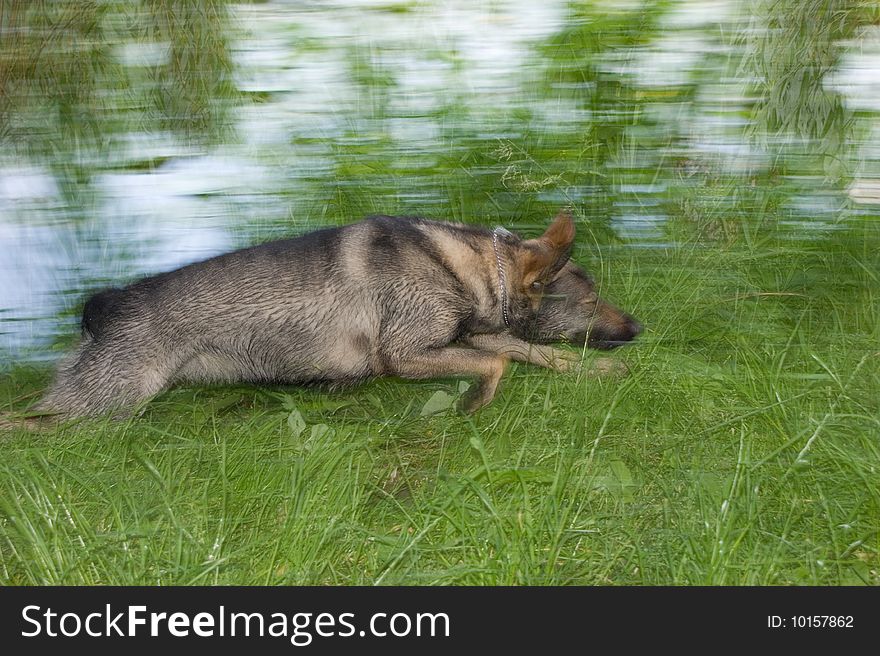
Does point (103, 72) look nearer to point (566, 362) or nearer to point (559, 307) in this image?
point (559, 307)

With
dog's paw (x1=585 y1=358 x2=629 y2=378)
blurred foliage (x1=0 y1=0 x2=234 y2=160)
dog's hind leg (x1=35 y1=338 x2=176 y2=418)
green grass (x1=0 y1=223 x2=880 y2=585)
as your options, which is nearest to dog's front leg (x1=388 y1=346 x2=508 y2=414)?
green grass (x1=0 y1=223 x2=880 y2=585)

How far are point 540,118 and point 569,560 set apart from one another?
3765 millimetres

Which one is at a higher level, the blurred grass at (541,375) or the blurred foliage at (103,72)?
the blurred foliage at (103,72)

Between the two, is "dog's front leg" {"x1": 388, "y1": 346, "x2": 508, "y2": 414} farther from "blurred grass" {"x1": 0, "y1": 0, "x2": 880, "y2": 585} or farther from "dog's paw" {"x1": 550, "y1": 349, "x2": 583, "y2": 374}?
"dog's paw" {"x1": 550, "y1": 349, "x2": 583, "y2": 374}

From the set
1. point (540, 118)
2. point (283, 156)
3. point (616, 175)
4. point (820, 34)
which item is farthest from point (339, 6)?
point (820, 34)

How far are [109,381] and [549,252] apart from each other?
2.73 meters

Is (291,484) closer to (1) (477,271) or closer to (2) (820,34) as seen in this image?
(1) (477,271)

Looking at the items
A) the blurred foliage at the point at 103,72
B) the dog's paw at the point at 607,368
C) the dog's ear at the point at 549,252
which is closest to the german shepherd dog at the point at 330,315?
the dog's ear at the point at 549,252

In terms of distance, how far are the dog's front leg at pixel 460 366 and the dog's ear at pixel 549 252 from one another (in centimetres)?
54

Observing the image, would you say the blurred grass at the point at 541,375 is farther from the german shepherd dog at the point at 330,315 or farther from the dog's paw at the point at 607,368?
the german shepherd dog at the point at 330,315

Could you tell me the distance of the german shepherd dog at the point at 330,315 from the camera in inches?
189

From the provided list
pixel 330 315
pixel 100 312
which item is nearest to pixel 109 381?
pixel 100 312

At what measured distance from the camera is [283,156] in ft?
20.2

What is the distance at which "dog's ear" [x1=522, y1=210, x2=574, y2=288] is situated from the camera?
4.81 meters
